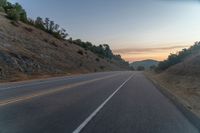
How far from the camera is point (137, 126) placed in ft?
29.6

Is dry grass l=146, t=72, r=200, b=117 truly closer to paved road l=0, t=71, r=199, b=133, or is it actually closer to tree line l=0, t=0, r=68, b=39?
paved road l=0, t=71, r=199, b=133

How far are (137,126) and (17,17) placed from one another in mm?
65860

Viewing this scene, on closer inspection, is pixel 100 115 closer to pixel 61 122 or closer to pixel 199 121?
pixel 61 122

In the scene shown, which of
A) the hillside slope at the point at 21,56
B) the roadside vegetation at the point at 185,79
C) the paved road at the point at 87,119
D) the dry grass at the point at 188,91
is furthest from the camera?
the hillside slope at the point at 21,56

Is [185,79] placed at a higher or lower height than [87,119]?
higher

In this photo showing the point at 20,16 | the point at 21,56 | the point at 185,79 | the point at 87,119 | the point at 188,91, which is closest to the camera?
the point at 87,119

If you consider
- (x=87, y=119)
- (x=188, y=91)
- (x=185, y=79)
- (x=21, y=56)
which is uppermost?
(x=21, y=56)

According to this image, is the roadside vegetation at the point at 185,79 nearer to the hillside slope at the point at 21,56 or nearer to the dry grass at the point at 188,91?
the dry grass at the point at 188,91

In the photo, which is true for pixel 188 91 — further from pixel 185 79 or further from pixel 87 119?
pixel 87 119

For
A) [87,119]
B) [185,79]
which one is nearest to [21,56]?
[185,79]

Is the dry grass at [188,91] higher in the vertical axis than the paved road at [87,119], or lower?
higher

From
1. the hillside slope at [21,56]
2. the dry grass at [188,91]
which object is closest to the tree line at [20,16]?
the hillside slope at [21,56]

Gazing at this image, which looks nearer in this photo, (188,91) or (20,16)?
(188,91)

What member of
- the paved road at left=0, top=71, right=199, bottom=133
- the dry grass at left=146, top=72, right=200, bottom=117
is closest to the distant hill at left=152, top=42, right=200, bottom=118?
the dry grass at left=146, top=72, right=200, bottom=117
